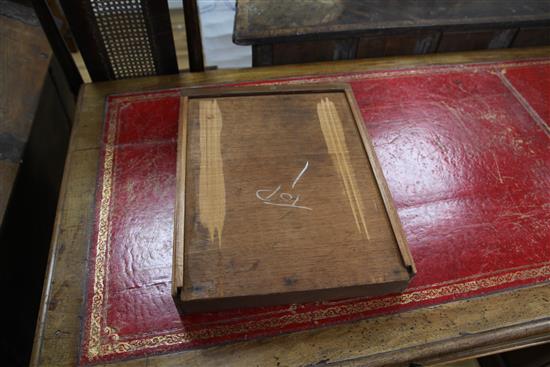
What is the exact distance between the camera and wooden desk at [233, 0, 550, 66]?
6.02ft

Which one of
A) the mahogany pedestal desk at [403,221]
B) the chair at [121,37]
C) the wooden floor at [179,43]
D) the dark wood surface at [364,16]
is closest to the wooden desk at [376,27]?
the dark wood surface at [364,16]

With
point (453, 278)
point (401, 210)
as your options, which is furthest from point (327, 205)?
point (453, 278)

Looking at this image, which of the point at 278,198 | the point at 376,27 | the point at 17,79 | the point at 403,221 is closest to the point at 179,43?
the point at 17,79

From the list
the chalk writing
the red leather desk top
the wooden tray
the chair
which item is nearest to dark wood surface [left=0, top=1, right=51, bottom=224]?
the chair

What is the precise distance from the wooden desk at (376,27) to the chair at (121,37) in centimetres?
35

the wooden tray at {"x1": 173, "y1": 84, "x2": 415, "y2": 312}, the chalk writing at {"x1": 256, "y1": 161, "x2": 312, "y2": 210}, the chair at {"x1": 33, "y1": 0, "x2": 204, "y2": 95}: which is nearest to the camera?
the wooden tray at {"x1": 173, "y1": 84, "x2": 415, "y2": 312}

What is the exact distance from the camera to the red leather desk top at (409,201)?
107 centimetres

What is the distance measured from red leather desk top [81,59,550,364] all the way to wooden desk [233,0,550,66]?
0.22m

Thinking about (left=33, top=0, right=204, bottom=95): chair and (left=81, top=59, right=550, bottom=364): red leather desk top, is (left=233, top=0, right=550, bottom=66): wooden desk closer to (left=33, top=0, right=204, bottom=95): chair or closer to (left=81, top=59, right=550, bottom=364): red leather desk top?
(left=81, top=59, right=550, bottom=364): red leather desk top

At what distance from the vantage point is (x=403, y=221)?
1.29 m

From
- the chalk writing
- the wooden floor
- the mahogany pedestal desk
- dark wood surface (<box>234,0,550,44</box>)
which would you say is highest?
dark wood surface (<box>234,0,550,44</box>)

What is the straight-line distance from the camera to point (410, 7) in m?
2.00

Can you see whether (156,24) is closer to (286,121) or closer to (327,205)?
(286,121)

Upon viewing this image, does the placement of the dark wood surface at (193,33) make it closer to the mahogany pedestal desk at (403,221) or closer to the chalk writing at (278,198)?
the mahogany pedestal desk at (403,221)
